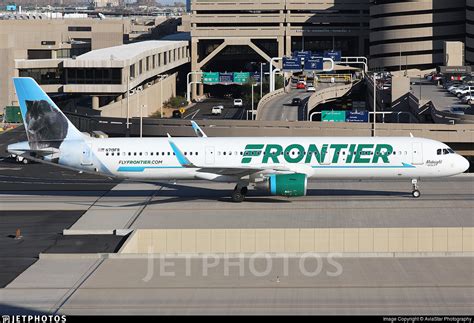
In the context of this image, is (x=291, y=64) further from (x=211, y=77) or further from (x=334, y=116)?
(x=334, y=116)

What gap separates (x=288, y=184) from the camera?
6241 centimetres

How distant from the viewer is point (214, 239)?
56281 millimetres

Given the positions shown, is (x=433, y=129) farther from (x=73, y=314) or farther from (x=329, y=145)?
(x=73, y=314)

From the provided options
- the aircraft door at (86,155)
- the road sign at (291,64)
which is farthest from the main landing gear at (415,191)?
the road sign at (291,64)

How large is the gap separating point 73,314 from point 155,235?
18129 mm

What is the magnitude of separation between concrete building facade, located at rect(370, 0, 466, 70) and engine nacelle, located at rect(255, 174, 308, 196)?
131 metres

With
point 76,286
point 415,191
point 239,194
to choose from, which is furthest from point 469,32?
point 76,286

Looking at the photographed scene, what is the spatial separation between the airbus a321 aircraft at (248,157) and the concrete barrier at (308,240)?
7252mm

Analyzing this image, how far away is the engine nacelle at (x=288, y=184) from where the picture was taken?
6231cm

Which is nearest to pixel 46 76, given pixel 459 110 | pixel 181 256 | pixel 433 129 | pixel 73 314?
pixel 459 110

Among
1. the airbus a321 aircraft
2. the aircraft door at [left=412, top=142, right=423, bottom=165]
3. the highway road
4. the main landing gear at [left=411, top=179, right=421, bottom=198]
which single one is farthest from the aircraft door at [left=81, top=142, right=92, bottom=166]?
the highway road

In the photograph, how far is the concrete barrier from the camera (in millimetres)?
55500

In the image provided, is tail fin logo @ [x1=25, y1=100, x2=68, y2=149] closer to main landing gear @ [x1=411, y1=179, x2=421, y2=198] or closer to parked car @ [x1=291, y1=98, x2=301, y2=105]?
main landing gear @ [x1=411, y1=179, x2=421, y2=198]

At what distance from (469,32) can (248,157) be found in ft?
423
